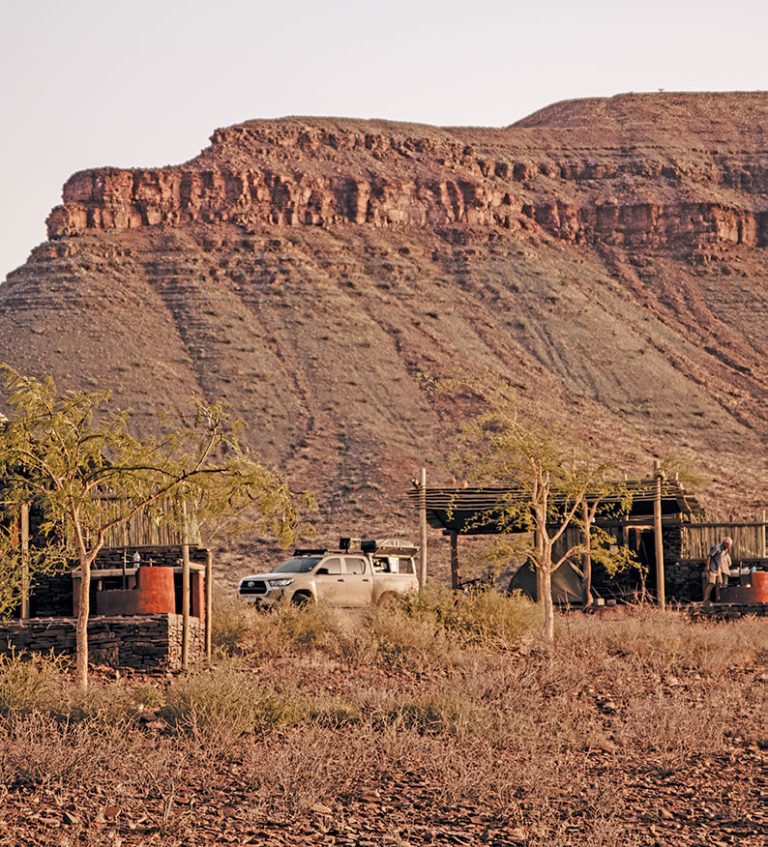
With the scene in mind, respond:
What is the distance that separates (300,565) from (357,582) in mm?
1181

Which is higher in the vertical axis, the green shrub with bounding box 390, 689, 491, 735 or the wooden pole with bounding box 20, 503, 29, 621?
the wooden pole with bounding box 20, 503, 29, 621

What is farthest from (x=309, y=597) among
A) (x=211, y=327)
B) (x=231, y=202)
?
(x=231, y=202)

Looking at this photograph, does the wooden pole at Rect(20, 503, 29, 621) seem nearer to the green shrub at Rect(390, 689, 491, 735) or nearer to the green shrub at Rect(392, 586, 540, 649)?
the green shrub at Rect(392, 586, 540, 649)

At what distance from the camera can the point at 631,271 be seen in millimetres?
97062

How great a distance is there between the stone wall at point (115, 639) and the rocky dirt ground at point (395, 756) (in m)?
0.78

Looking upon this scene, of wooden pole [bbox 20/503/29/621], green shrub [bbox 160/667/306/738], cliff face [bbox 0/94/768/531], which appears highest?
cliff face [bbox 0/94/768/531]

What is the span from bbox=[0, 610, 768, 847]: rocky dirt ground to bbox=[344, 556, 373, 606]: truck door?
8.15 m

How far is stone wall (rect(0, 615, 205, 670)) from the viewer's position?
20.5 m

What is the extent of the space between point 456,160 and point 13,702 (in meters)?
88.0

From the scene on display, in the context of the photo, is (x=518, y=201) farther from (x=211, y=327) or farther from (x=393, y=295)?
(x=211, y=327)

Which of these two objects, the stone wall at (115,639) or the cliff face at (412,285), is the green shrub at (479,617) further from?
the cliff face at (412,285)

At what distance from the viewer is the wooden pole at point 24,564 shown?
68.3ft

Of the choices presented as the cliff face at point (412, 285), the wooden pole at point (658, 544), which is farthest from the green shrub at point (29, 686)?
the cliff face at point (412, 285)

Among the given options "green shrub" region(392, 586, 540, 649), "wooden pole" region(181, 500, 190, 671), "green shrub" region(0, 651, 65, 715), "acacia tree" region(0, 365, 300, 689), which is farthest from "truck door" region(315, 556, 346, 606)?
"acacia tree" region(0, 365, 300, 689)
